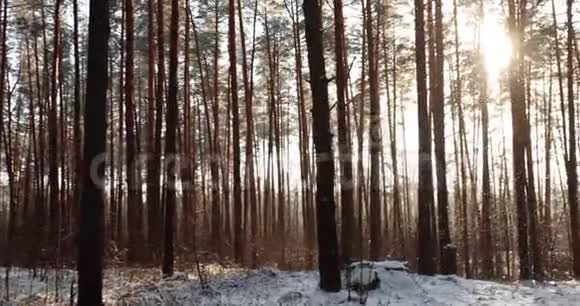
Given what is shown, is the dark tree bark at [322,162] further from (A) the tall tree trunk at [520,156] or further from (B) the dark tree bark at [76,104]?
(B) the dark tree bark at [76,104]

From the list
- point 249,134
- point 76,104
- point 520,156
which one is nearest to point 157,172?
point 76,104

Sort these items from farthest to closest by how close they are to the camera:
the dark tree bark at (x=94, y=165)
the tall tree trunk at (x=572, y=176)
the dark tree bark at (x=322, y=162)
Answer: the tall tree trunk at (x=572, y=176) < the dark tree bark at (x=322, y=162) < the dark tree bark at (x=94, y=165)

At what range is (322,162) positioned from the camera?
336 inches

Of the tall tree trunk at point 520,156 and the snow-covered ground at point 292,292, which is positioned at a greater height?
the tall tree trunk at point 520,156

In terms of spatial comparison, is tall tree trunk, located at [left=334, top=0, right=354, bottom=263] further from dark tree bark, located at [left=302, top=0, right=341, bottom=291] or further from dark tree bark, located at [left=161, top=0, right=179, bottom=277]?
dark tree bark, located at [left=161, top=0, right=179, bottom=277]


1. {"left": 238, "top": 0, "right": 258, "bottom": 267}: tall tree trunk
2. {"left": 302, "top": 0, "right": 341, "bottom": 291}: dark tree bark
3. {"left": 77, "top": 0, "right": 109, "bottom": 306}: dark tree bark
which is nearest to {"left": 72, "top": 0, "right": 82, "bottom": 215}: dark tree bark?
{"left": 238, "top": 0, "right": 258, "bottom": 267}: tall tree trunk

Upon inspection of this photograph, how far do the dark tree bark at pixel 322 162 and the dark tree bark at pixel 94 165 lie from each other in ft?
10.0

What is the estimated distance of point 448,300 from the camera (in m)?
8.35

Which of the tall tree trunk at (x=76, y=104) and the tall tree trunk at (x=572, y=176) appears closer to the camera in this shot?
the tall tree trunk at (x=572, y=176)

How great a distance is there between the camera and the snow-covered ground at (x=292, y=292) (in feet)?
26.7

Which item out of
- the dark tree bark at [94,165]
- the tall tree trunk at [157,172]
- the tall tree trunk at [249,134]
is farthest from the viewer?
the tall tree trunk at [249,134]

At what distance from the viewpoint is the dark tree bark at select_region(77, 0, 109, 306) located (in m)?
7.14

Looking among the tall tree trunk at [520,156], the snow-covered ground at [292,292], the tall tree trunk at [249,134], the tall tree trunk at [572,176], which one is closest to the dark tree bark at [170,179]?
the snow-covered ground at [292,292]

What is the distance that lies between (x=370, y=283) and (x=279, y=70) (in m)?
17.8
